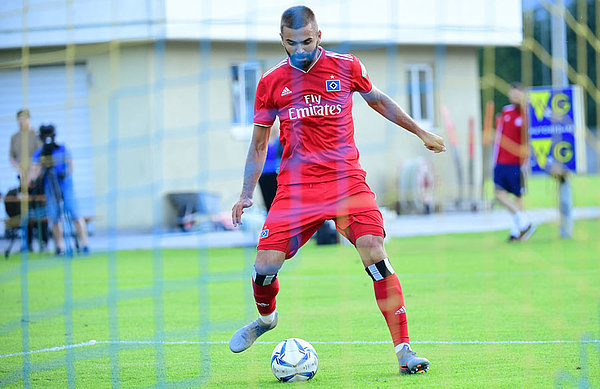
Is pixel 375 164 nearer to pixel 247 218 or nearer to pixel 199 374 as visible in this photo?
pixel 247 218

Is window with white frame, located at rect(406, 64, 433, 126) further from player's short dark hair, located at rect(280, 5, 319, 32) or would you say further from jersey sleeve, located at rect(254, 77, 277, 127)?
player's short dark hair, located at rect(280, 5, 319, 32)

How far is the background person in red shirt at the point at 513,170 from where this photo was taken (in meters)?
12.4

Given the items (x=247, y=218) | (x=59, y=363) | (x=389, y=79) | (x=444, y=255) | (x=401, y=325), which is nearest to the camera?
(x=401, y=325)

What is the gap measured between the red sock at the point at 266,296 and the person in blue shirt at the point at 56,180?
8551mm

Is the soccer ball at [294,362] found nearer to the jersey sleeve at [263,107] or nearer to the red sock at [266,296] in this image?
the red sock at [266,296]

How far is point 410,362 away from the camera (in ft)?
15.2

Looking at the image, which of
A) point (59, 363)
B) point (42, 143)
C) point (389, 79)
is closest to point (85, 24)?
point (42, 143)

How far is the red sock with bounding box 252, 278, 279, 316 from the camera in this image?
5016 millimetres

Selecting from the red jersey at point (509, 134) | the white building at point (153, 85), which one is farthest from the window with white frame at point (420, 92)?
the red jersey at point (509, 134)

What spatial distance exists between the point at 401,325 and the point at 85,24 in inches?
484

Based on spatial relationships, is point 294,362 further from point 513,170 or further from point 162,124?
point 162,124

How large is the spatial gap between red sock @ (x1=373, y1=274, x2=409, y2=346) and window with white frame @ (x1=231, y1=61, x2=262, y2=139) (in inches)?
481

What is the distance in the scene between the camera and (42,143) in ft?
43.8

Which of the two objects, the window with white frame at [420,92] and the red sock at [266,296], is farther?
the window with white frame at [420,92]
